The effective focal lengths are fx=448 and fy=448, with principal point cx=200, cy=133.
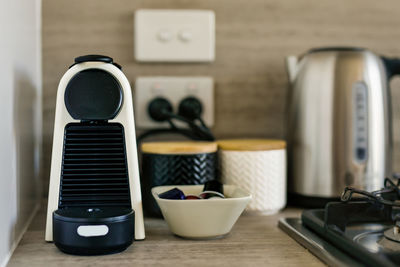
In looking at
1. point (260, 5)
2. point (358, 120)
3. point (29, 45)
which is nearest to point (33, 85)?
point (29, 45)

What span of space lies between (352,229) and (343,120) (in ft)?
0.74

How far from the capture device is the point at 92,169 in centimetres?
64

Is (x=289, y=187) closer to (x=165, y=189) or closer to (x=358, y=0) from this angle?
(x=165, y=189)

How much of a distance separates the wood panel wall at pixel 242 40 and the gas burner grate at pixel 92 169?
0.34 meters

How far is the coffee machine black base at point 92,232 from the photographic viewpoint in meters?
0.57

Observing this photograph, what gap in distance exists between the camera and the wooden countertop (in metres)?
0.56

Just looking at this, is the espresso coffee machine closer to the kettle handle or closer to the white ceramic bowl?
the white ceramic bowl

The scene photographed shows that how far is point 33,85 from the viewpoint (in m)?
0.86

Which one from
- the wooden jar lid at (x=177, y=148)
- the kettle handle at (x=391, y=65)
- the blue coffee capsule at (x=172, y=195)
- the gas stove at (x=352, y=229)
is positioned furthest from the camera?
the kettle handle at (x=391, y=65)

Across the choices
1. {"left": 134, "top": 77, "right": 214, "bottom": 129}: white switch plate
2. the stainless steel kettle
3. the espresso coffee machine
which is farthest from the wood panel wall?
the espresso coffee machine

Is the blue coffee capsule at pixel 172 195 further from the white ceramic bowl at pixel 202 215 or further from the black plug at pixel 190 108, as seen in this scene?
the black plug at pixel 190 108

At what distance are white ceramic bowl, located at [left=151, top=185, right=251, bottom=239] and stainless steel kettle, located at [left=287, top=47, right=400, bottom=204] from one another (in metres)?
0.25

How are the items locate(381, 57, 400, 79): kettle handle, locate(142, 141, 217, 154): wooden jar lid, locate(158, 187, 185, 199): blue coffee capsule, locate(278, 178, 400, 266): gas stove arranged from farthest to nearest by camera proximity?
locate(381, 57, 400, 79): kettle handle < locate(142, 141, 217, 154): wooden jar lid < locate(158, 187, 185, 199): blue coffee capsule < locate(278, 178, 400, 266): gas stove

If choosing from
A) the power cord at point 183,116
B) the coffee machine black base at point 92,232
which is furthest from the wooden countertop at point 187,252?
the power cord at point 183,116
